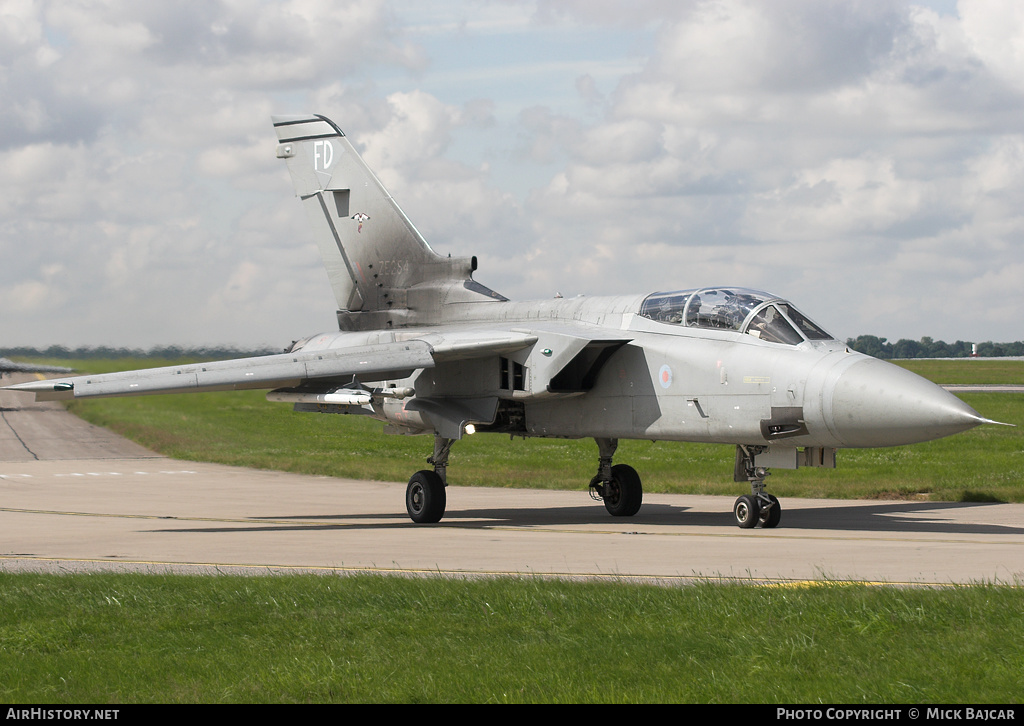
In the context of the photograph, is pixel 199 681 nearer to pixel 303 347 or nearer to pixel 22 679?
pixel 22 679

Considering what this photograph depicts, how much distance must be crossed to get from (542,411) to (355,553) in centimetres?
521

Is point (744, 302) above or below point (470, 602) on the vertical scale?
above

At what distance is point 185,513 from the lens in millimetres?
18641

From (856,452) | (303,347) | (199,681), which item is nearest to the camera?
(199,681)

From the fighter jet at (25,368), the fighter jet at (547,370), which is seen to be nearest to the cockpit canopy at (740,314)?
the fighter jet at (547,370)

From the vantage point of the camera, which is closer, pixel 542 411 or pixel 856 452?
pixel 542 411

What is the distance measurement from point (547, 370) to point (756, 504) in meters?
3.38

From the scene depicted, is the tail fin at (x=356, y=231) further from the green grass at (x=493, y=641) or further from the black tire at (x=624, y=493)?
the green grass at (x=493, y=641)

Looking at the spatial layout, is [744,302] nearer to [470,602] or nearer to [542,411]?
[542,411]

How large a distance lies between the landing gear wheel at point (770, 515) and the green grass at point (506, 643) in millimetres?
6028

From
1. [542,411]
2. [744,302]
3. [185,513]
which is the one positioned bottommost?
[185,513]

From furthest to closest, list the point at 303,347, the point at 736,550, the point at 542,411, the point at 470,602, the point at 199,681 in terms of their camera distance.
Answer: the point at 303,347 < the point at 542,411 < the point at 736,550 < the point at 470,602 < the point at 199,681

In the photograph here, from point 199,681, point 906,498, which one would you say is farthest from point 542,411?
point 199,681

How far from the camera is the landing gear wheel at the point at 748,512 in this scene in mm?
14742
